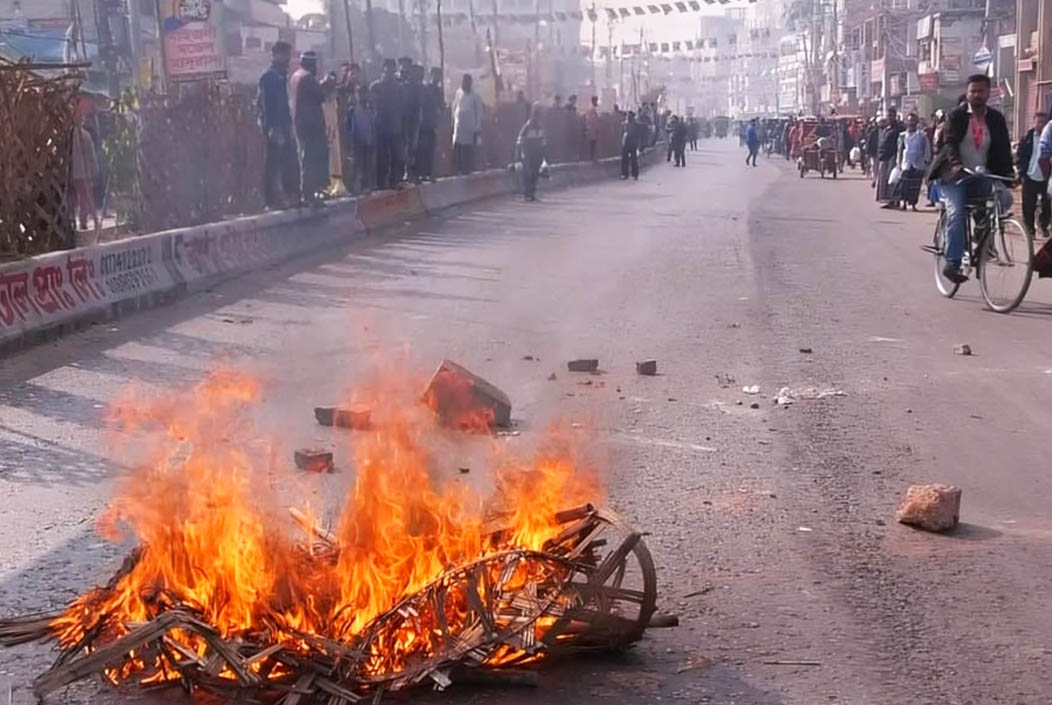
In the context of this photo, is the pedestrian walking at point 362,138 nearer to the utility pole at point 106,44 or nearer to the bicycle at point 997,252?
the utility pole at point 106,44

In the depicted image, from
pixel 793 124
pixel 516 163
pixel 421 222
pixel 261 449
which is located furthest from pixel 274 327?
pixel 793 124

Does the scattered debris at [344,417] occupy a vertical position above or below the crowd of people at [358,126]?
below

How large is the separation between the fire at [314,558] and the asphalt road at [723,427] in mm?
194

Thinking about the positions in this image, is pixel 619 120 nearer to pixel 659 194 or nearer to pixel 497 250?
pixel 659 194

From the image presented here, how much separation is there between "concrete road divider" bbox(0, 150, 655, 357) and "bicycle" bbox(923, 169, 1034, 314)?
7189 mm

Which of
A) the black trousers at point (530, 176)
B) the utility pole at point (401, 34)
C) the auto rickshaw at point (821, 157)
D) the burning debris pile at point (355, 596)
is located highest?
the utility pole at point (401, 34)

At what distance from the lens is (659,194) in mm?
31047

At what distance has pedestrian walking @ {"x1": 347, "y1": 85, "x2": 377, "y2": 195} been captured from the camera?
2116cm

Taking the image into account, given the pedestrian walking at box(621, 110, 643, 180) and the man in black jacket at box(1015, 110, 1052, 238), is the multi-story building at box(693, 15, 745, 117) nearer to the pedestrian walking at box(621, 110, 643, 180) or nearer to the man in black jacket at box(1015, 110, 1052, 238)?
the pedestrian walking at box(621, 110, 643, 180)

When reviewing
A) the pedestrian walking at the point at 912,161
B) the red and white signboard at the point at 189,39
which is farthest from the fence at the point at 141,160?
the pedestrian walking at the point at 912,161

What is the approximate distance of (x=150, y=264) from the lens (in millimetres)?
12688

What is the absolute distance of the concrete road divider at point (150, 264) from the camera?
1035 centimetres

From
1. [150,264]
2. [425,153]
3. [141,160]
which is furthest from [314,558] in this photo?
[425,153]

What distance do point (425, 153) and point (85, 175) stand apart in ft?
33.9
